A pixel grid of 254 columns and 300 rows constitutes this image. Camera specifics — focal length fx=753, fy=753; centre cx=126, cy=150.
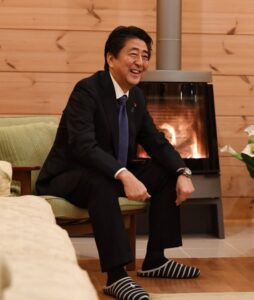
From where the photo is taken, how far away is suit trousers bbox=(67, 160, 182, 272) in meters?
2.94

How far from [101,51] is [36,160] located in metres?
1.17

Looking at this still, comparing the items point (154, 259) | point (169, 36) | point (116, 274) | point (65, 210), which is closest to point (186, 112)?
point (169, 36)

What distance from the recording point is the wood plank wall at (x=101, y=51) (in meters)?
4.40

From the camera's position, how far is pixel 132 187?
2965 millimetres

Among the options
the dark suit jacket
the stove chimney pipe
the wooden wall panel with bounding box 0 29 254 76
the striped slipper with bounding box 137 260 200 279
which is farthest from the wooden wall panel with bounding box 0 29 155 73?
the striped slipper with bounding box 137 260 200 279

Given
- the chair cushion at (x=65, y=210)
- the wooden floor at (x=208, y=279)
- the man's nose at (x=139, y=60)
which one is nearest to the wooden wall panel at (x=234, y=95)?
the wooden floor at (x=208, y=279)

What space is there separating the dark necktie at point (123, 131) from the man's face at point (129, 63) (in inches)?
2.4

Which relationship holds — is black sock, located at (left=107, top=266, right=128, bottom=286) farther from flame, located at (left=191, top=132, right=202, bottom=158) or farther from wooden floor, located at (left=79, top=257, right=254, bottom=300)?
flame, located at (left=191, top=132, right=202, bottom=158)

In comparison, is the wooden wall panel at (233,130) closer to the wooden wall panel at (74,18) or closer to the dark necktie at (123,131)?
the wooden wall panel at (74,18)

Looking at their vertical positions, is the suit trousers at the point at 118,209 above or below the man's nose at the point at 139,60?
below

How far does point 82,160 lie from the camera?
10.2ft

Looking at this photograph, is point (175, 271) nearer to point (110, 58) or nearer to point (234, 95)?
point (110, 58)

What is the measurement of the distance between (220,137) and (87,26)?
3.43ft

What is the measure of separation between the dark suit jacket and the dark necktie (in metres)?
0.03
